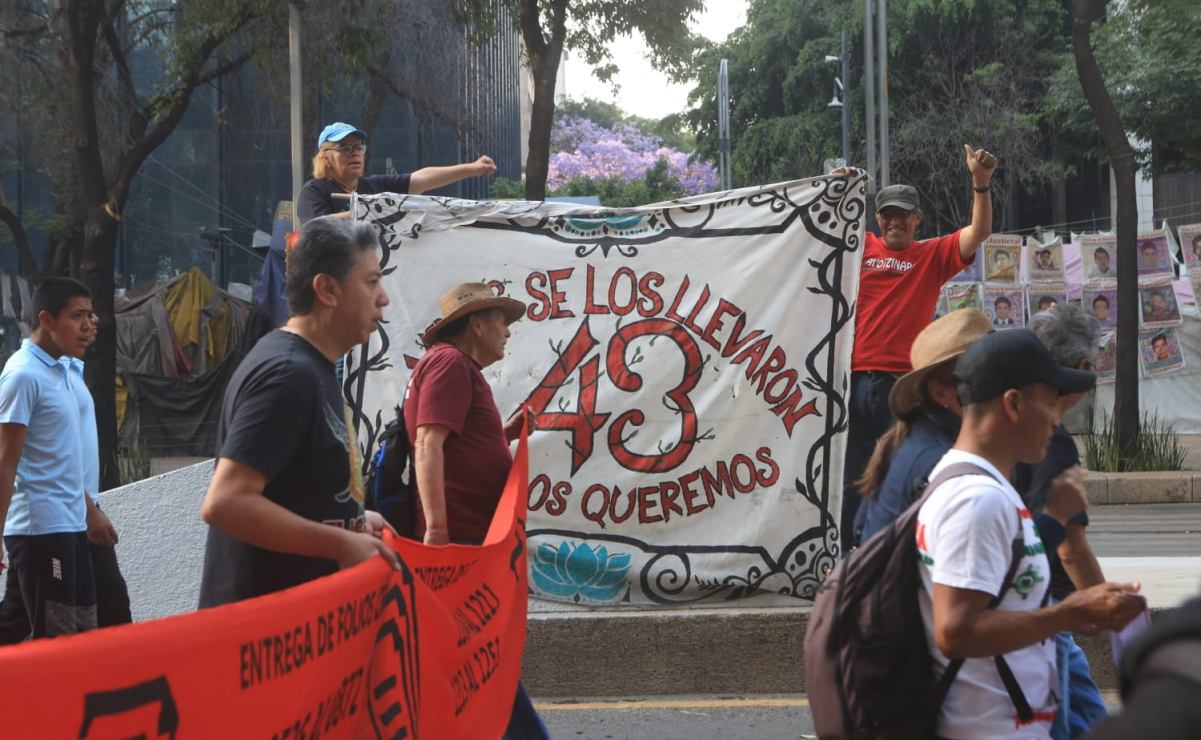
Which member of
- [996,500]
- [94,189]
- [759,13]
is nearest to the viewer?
[996,500]

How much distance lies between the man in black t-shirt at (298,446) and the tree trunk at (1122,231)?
11434 millimetres

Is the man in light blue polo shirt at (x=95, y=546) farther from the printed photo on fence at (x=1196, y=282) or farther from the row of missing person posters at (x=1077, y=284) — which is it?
the printed photo on fence at (x=1196, y=282)

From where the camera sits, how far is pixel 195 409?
829 inches

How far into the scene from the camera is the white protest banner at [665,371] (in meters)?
6.05

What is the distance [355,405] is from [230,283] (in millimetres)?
24841

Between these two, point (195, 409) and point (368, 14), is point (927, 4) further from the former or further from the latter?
point (195, 409)

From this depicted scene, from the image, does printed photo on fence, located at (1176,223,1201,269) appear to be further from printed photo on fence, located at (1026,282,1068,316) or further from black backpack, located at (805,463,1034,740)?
black backpack, located at (805,463,1034,740)

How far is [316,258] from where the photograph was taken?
3248 millimetres

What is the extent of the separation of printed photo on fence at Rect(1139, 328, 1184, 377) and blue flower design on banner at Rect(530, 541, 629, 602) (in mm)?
12948

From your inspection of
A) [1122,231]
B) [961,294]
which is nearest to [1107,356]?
[961,294]

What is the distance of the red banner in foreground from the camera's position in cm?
190

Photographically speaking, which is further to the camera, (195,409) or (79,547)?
(195,409)

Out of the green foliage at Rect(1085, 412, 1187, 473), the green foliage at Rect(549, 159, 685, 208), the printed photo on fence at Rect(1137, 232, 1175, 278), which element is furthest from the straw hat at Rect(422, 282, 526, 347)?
the green foliage at Rect(549, 159, 685, 208)

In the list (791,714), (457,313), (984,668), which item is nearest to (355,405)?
(457,313)
